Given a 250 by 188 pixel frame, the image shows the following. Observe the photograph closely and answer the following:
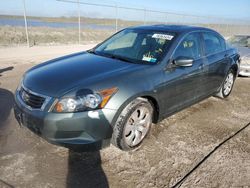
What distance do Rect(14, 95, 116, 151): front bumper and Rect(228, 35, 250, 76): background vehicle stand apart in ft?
21.4

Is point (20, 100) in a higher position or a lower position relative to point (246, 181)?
higher

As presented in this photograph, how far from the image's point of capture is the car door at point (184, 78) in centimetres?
371

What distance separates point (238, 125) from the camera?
450cm

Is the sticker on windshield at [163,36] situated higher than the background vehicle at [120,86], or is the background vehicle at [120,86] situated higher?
the sticker on windshield at [163,36]

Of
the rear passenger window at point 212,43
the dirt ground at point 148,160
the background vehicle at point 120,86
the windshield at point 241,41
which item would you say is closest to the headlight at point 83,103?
the background vehicle at point 120,86

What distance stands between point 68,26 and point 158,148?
27929mm

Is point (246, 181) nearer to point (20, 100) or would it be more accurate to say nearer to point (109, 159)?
point (109, 159)

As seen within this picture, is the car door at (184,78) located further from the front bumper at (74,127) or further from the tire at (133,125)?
the front bumper at (74,127)

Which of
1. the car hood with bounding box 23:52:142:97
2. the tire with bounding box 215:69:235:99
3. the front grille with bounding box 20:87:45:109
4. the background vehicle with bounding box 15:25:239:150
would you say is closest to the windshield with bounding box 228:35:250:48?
the tire with bounding box 215:69:235:99

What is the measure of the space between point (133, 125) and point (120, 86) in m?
0.65

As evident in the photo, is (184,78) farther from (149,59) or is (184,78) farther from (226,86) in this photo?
(226,86)

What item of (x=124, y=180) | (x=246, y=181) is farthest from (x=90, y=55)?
(x=246, y=181)

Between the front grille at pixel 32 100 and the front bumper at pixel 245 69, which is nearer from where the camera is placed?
the front grille at pixel 32 100

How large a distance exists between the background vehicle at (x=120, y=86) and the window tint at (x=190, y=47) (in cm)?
2
